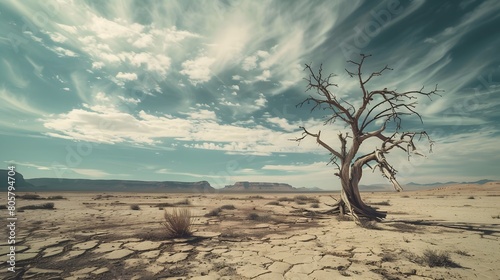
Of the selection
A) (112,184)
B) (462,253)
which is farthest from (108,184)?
(462,253)

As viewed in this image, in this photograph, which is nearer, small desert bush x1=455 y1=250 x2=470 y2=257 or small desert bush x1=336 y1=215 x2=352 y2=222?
small desert bush x1=455 y1=250 x2=470 y2=257

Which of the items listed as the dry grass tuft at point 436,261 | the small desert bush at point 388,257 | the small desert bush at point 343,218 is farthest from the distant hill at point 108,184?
the dry grass tuft at point 436,261

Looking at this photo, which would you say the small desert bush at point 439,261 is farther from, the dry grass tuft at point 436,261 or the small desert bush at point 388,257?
the small desert bush at point 388,257

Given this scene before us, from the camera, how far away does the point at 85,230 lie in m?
7.25

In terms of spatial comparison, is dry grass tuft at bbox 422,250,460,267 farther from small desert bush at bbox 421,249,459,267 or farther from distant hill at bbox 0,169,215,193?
distant hill at bbox 0,169,215,193

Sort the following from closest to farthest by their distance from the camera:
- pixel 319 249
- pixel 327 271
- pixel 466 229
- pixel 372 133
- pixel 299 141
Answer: pixel 327 271, pixel 319 249, pixel 466 229, pixel 372 133, pixel 299 141

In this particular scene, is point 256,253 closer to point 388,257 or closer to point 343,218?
point 388,257

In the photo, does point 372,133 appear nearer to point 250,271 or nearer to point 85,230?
point 250,271

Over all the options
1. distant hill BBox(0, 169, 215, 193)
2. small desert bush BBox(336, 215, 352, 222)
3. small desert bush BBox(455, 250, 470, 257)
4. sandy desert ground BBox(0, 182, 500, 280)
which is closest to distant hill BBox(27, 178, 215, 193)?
distant hill BBox(0, 169, 215, 193)

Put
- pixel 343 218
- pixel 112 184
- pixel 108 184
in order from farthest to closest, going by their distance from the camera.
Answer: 1. pixel 108 184
2. pixel 112 184
3. pixel 343 218

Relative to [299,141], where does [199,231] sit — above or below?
below

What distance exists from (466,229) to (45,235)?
39.0 ft

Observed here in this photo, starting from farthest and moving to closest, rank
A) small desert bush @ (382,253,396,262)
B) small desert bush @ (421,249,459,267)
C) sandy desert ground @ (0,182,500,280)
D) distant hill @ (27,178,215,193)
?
distant hill @ (27,178,215,193), small desert bush @ (382,253,396,262), small desert bush @ (421,249,459,267), sandy desert ground @ (0,182,500,280)

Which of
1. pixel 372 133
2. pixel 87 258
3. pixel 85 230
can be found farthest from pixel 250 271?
pixel 372 133
